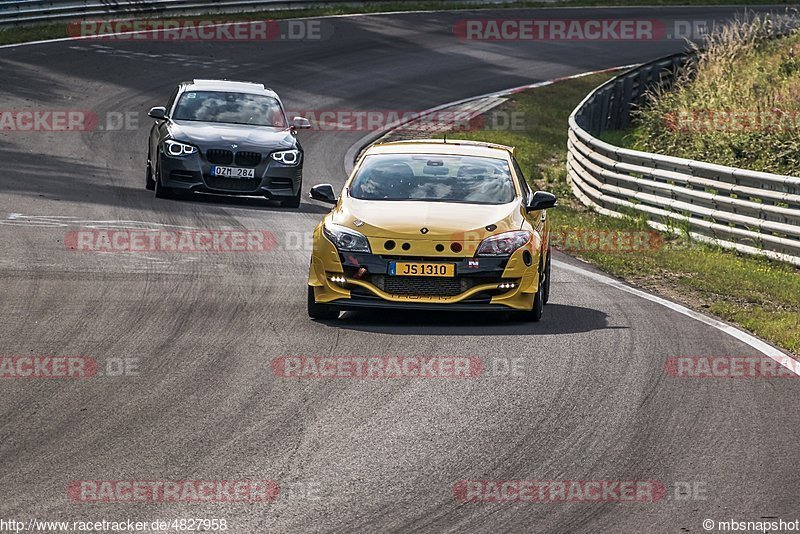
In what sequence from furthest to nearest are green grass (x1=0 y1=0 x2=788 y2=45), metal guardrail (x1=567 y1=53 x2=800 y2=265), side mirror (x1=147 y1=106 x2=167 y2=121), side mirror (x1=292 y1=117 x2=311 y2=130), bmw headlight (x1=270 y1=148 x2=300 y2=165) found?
green grass (x1=0 y1=0 x2=788 y2=45)
side mirror (x1=292 y1=117 x2=311 y2=130)
side mirror (x1=147 y1=106 x2=167 y2=121)
bmw headlight (x1=270 y1=148 x2=300 y2=165)
metal guardrail (x1=567 y1=53 x2=800 y2=265)

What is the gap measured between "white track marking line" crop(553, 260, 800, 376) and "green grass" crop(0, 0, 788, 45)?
21913 millimetres

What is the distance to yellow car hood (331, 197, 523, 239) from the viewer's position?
11727 mm

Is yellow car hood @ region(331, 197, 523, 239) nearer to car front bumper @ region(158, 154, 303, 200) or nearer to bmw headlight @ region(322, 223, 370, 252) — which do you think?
bmw headlight @ region(322, 223, 370, 252)

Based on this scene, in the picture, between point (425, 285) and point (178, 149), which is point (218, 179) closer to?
point (178, 149)

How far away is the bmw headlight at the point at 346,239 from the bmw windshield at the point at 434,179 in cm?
72

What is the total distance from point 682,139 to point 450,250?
14.1m

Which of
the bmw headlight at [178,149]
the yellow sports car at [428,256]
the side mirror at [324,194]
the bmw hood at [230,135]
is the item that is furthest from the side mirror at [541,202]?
the bmw headlight at [178,149]

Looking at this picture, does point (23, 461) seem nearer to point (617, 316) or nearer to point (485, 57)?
point (617, 316)

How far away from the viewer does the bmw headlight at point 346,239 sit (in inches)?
461

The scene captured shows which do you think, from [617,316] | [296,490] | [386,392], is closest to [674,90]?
[617,316]

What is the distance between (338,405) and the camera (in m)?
8.73

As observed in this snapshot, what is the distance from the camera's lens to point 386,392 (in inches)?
360

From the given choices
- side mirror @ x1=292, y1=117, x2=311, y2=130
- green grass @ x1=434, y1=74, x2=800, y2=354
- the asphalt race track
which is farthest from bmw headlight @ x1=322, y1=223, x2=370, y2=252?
side mirror @ x1=292, y1=117, x2=311, y2=130

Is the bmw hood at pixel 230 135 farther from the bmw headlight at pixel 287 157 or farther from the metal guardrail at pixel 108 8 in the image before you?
the metal guardrail at pixel 108 8
